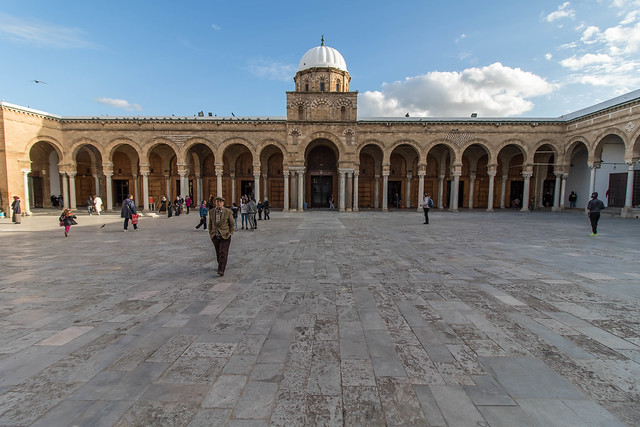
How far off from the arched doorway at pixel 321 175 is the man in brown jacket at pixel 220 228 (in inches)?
775

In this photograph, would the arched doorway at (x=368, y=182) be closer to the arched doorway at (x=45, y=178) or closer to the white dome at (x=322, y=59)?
the white dome at (x=322, y=59)

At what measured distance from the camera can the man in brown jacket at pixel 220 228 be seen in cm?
554

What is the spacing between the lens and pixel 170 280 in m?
5.16

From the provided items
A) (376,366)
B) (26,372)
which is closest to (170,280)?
(26,372)

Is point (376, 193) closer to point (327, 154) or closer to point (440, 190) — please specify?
point (327, 154)

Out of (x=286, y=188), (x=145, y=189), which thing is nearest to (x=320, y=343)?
(x=286, y=188)

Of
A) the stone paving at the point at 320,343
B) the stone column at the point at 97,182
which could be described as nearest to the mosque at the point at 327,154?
the stone column at the point at 97,182

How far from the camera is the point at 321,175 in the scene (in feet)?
83.7

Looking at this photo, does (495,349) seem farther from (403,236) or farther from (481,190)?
(481,190)

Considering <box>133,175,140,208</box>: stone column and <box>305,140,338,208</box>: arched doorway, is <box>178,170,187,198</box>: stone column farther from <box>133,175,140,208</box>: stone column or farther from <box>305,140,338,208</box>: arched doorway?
<box>305,140,338,208</box>: arched doorway

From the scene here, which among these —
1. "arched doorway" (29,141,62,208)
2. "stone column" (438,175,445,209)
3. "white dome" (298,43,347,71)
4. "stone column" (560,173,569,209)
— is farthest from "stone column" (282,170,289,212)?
"stone column" (560,173,569,209)

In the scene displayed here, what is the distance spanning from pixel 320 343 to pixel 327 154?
2331 cm

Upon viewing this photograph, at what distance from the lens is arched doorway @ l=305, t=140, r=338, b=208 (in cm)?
2525

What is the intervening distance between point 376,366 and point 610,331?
9.47ft
